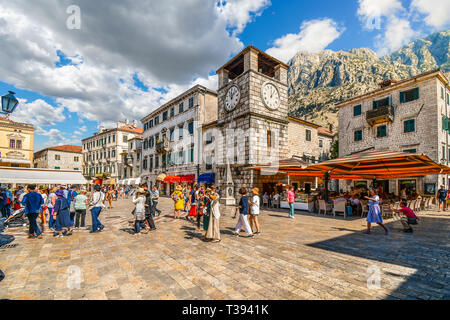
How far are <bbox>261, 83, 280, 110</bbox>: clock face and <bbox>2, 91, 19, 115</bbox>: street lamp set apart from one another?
16346 mm

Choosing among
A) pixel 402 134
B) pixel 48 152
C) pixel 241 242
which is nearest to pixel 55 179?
pixel 241 242

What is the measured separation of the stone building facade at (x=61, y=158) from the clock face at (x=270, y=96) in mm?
55757

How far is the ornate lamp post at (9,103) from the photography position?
17.7 ft

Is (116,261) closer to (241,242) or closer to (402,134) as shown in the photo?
(241,242)

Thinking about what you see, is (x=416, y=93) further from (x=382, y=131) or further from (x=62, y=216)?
(x=62, y=216)

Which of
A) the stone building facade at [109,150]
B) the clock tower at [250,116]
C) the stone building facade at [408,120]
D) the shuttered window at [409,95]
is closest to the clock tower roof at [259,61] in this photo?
the clock tower at [250,116]

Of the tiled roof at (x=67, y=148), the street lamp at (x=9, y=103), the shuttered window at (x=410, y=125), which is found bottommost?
the street lamp at (x=9, y=103)

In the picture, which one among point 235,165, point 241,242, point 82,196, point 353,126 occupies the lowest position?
point 241,242

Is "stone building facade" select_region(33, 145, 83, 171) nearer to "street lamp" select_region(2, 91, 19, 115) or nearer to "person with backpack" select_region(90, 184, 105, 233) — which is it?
"person with backpack" select_region(90, 184, 105, 233)

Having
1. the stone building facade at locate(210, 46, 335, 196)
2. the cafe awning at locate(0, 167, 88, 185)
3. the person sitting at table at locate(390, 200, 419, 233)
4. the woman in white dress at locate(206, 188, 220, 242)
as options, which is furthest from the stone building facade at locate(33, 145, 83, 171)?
the person sitting at table at locate(390, 200, 419, 233)

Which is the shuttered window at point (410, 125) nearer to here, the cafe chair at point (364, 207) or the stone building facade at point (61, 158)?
the cafe chair at point (364, 207)

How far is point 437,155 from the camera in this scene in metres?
17.8

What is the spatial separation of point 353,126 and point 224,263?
25.5m
